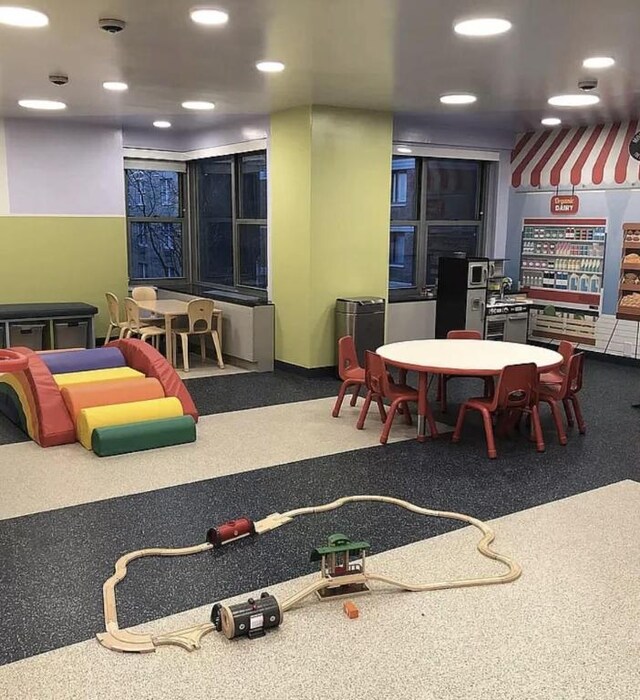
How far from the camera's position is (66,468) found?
4758 mm

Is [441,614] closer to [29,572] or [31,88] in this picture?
[29,572]

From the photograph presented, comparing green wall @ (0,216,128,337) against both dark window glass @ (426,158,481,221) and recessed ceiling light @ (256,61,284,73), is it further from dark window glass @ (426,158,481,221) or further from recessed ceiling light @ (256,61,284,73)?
recessed ceiling light @ (256,61,284,73)

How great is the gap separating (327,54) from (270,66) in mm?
552

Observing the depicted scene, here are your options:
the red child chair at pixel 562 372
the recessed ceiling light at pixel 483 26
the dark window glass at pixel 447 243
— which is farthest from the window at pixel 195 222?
the recessed ceiling light at pixel 483 26

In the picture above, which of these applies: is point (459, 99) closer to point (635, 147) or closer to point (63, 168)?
point (635, 147)

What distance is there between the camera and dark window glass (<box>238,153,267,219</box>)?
343 inches

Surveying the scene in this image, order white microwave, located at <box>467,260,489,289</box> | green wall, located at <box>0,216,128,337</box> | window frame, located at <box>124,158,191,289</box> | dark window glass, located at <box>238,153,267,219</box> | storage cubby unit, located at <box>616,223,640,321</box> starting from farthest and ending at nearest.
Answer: window frame, located at <box>124,158,191,289</box> → dark window glass, located at <box>238,153,267,219</box> → green wall, located at <box>0,216,128,337</box> → white microwave, located at <box>467,260,489,289</box> → storage cubby unit, located at <box>616,223,640,321</box>

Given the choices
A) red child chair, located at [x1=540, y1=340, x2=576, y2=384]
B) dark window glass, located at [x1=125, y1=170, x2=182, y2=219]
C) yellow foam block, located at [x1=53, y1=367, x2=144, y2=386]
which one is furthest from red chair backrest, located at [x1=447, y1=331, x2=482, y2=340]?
dark window glass, located at [x1=125, y1=170, x2=182, y2=219]

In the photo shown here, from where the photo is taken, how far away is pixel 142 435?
5.09 m

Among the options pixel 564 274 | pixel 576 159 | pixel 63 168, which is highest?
pixel 576 159

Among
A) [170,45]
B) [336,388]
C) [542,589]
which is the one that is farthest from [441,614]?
[336,388]

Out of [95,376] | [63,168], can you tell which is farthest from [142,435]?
[63,168]

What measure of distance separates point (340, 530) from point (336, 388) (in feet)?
10.9

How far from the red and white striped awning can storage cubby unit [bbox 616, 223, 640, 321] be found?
1.86ft
